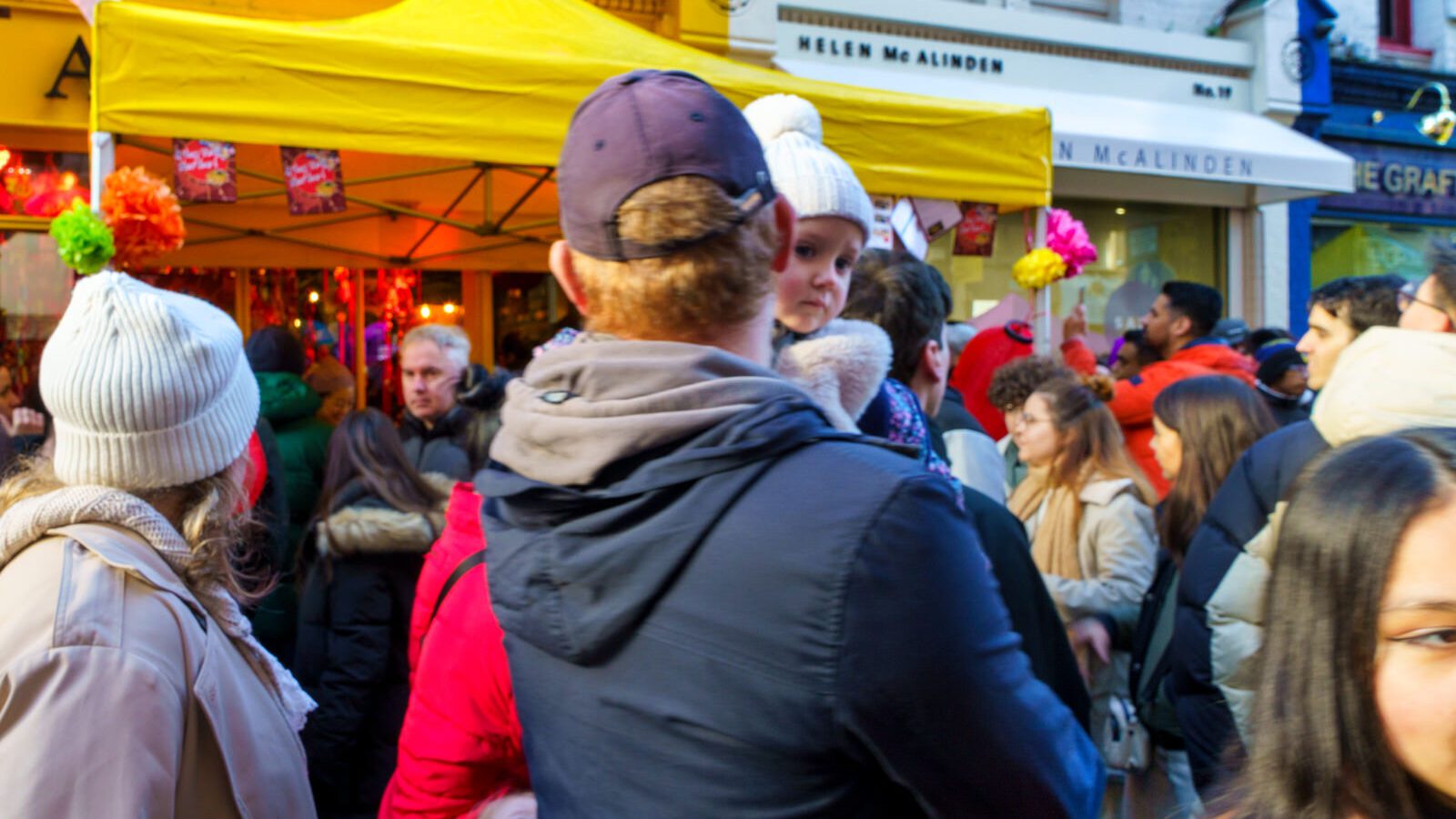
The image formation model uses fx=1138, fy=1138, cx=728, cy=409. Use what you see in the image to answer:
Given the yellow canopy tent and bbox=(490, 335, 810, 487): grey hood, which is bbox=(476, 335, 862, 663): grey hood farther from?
the yellow canopy tent

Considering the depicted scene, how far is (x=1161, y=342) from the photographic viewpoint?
6648 millimetres

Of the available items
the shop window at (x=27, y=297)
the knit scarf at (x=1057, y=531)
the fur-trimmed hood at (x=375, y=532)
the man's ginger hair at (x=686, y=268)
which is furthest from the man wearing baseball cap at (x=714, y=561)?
the shop window at (x=27, y=297)

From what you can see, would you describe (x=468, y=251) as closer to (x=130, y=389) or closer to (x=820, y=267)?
(x=130, y=389)

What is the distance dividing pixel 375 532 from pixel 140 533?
6.38 feet

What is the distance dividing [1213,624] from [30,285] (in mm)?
A: 7463

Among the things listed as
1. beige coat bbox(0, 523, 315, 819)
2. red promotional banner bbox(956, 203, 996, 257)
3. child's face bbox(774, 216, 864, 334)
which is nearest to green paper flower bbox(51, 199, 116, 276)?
beige coat bbox(0, 523, 315, 819)

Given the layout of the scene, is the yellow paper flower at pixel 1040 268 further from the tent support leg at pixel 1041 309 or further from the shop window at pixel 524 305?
the shop window at pixel 524 305

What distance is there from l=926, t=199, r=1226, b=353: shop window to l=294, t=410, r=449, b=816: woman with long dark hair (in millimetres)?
8058

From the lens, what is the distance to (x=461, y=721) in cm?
167

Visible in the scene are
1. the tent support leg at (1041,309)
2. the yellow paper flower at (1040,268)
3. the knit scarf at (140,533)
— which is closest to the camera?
the knit scarf at (140,533)

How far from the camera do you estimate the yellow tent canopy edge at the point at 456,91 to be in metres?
4.53

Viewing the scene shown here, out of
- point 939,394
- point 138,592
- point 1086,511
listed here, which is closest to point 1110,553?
point 1086,511

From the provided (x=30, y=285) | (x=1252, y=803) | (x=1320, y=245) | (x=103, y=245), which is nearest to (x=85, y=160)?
(x=30, y=285)

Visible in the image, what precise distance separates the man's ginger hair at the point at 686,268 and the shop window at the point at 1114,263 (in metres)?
9.98
